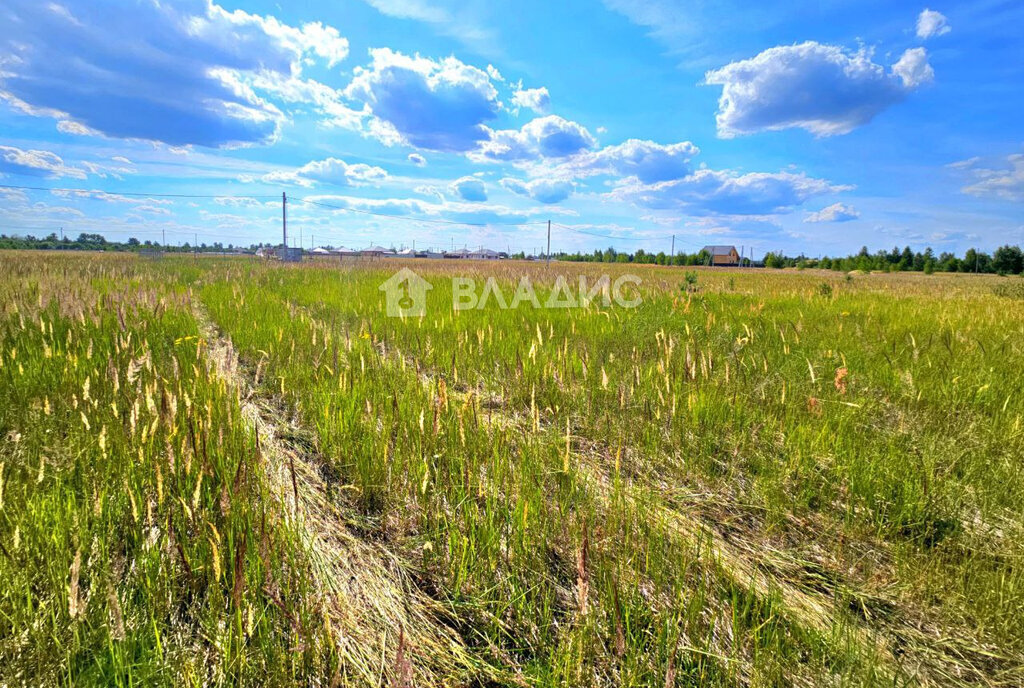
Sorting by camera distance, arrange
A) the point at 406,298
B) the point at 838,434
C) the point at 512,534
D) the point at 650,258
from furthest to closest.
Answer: the point at 650,258
the point at 406,298
the point at 838,434
the point at 512,534

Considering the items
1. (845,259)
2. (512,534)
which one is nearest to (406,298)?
(512,534)

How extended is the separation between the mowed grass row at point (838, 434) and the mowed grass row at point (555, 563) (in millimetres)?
448

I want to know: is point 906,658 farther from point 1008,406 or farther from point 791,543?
point 1008,406

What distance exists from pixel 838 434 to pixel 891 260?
82848mm

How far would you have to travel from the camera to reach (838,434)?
2.60m

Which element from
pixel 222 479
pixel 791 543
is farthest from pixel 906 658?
pixel 222 479

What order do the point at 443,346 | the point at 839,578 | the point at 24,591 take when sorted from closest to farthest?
the point at 24,591
the point at 839,578
the point at 443,346

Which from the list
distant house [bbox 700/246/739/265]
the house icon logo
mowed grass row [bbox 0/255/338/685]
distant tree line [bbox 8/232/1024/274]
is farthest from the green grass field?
distant house [bbox 700/246/739/265]

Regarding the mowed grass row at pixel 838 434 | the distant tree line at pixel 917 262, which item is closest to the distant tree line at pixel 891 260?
the distant tree line at pixel 917 262

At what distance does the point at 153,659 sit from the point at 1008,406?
4.92 meters

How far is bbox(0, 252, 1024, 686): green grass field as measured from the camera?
1248 millimetres

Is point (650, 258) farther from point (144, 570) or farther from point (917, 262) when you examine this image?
point (144, 570)

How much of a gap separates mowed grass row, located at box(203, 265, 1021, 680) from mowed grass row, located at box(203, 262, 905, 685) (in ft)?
1.47

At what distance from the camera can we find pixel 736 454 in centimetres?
248
